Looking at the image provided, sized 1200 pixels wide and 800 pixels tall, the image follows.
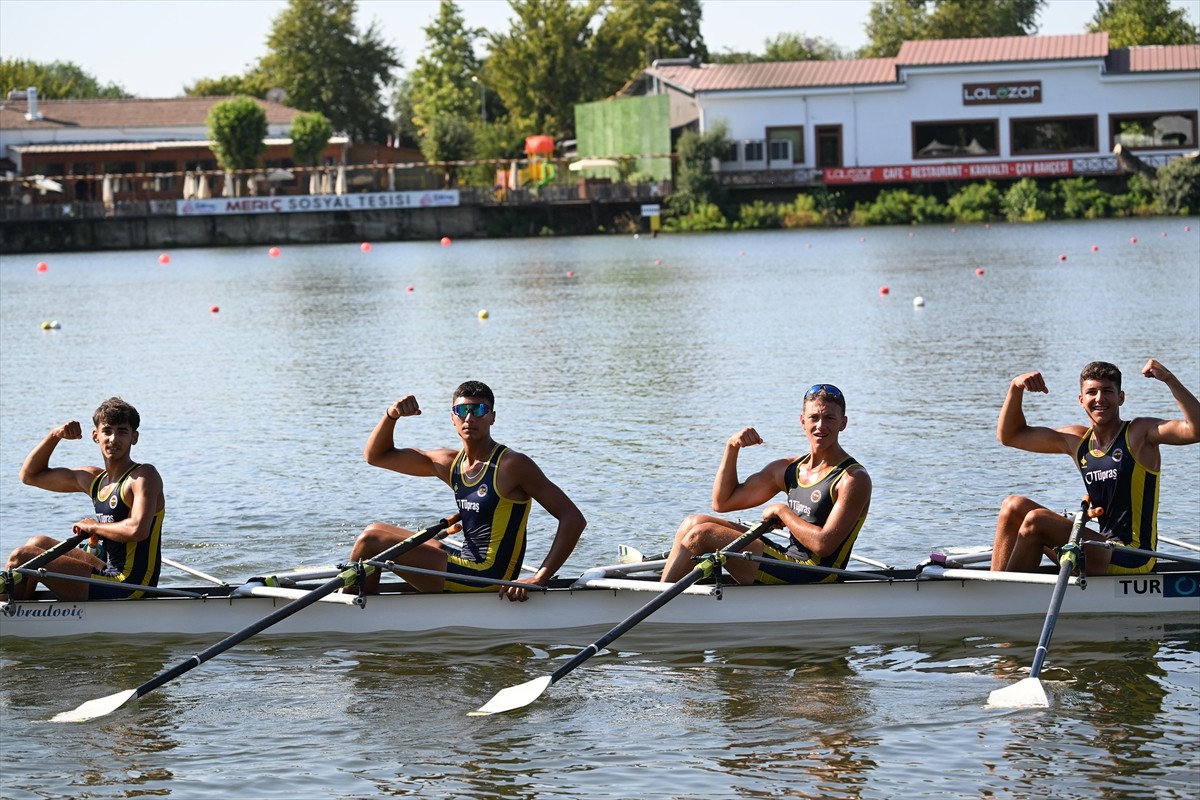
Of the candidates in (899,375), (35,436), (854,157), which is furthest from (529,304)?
(854,157)

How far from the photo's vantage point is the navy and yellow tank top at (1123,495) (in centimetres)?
1003

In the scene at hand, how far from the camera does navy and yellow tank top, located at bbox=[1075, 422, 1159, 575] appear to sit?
32.9 ft

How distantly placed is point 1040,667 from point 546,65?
90.6m

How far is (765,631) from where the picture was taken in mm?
10617

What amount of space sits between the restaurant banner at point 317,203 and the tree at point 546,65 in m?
25.2

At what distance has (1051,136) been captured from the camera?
73250 mm

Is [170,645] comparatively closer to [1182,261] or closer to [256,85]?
[1182,261]

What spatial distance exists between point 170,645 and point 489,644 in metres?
2.17

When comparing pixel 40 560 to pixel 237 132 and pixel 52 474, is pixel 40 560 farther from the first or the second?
pixel 237 132

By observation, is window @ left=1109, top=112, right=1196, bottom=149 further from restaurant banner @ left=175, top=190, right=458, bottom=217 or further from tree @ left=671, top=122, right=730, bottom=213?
restaurant banner @ left=175, top=190, right=458, bottom=217

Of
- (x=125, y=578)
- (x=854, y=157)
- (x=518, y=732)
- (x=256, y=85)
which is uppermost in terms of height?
(x=256, y=85)

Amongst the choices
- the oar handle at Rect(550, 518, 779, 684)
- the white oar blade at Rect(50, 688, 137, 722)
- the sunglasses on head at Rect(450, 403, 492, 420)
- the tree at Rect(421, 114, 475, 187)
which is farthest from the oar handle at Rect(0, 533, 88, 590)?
the tree at Rect(421, 114, 475, 187)

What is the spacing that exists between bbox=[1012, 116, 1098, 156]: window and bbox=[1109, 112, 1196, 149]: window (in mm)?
1154

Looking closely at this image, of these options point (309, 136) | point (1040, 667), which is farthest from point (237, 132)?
point (1040, 667)
